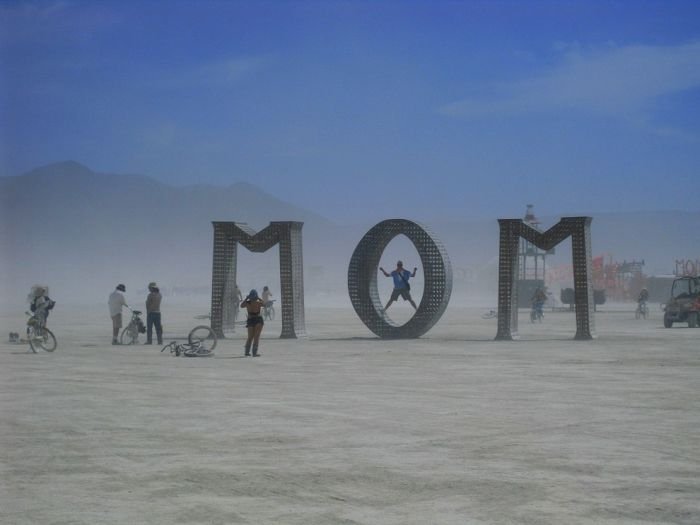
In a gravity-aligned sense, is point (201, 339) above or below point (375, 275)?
below

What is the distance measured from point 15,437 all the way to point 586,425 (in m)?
6.46

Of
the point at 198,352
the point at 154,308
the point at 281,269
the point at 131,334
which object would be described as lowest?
the point at 198,352

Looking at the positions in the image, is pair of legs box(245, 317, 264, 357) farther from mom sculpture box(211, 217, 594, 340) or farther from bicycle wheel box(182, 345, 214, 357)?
mom sculpture box(211, 217, 594, 340)

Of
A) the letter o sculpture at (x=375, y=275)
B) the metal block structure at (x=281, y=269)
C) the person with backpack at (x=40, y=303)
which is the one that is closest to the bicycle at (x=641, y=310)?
the letter o sculpture at (x=375, y=275)

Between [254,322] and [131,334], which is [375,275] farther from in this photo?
[254,322]

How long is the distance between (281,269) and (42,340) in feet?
29.0

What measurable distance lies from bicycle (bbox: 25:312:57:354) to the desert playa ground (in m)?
3.93

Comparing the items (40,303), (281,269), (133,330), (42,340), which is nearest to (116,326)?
(133,330)

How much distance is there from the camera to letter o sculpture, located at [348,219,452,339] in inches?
1276

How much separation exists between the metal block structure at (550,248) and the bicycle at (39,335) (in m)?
12.4

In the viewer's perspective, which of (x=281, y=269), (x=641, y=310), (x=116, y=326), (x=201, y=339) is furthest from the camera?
(x=641, y=310)

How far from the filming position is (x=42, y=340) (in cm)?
2675

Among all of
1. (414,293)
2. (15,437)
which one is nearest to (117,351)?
(15,437)

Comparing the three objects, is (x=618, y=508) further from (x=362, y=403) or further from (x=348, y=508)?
(x=362, y=403)
